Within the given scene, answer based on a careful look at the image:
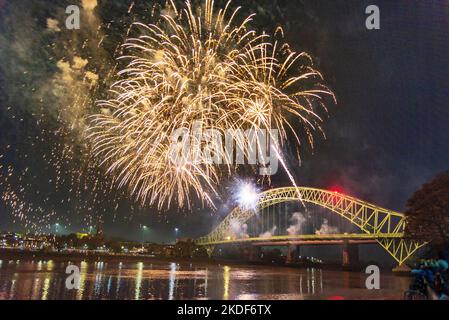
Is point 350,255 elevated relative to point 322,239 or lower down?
lower down

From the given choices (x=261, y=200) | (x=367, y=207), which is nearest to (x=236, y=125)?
(x=367, y=207)

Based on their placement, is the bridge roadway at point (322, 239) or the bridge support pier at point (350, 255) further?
the bridge support pier at point (350, 255)

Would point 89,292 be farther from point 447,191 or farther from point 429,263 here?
point 447,191

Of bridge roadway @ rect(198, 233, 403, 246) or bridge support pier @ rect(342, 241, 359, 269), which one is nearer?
bridge roadway @ rect(198, 233, 403, 246)

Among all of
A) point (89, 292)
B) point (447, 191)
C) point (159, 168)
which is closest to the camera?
point (89, 292)

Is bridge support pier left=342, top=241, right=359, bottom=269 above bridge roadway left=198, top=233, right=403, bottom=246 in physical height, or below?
below

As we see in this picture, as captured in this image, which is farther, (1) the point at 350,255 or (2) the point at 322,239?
(2) the point at 322,239

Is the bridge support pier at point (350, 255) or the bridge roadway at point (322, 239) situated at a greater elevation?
the bridge roadway at point (322, 239)
